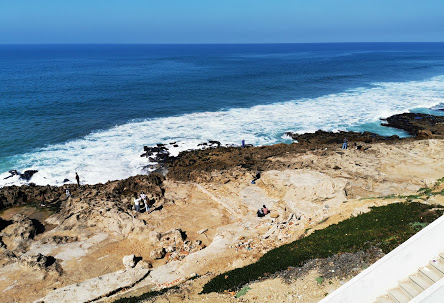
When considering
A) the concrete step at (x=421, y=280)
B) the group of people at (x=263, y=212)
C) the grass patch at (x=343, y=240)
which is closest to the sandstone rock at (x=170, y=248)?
the grass patch at (x=343, y=240)

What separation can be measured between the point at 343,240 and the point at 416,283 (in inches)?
156

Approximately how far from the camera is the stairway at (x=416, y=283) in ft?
28.6

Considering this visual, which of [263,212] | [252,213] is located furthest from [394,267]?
[252,213]

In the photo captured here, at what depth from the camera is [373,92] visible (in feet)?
198

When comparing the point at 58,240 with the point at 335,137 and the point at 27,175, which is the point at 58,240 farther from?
the point at 335,137

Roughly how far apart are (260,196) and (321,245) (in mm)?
9778

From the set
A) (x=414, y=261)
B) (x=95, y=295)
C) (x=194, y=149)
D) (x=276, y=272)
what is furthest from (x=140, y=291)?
(x=194, y=149)

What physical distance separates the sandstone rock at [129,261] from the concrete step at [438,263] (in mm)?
13353

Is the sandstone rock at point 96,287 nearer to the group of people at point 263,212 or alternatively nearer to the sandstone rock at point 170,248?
the sandstone rock at point 170,248

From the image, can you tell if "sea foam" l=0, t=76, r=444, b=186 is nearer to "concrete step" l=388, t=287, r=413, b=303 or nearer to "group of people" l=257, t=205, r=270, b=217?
"group of people" l=257, t=205, r=270, b=217

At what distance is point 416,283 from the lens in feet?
29.2

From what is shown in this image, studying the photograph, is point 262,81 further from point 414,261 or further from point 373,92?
point 414,261

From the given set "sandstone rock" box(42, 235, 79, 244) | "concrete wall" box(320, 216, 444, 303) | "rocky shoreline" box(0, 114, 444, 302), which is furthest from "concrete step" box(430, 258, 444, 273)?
"sandstone rock" box(42, 235, 79, 244)

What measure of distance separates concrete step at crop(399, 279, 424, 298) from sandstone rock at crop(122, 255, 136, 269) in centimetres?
1248
